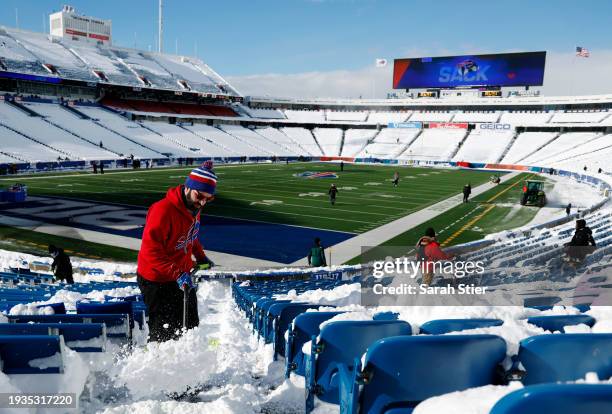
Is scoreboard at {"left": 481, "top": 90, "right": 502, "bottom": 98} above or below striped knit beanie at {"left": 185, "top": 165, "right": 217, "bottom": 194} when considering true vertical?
above

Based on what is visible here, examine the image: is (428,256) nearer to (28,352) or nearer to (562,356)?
(562,356)

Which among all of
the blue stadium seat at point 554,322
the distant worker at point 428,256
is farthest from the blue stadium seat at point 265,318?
the distant worker at point 428,256

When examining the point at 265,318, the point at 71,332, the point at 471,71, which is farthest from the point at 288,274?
the point at 471,71

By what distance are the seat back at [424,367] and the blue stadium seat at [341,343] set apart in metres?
0.57

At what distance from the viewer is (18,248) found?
16.1 m

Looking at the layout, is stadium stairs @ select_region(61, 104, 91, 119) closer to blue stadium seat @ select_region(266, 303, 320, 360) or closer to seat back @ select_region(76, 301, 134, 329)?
seat back @ select_region(76, 301, 134, 329)

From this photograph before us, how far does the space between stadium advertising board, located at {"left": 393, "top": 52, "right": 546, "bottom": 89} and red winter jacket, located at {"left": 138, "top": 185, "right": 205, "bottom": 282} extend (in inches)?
3087

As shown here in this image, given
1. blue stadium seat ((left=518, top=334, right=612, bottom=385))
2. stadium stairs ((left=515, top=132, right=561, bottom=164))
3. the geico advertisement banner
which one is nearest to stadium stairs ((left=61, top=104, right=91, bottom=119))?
stadium stairs ((left=515, top=132, right=561, bottom=164))

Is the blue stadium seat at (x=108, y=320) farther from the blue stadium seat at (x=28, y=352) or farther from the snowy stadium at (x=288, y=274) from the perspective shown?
the blue stadium seat at (x=28, y=352)

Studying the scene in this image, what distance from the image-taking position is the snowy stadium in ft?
7.64

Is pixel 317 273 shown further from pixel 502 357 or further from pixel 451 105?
pixel 451 105

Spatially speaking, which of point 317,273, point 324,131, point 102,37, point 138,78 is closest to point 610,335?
point 317,273

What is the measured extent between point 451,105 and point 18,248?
79006mm

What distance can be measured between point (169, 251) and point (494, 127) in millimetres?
78579
